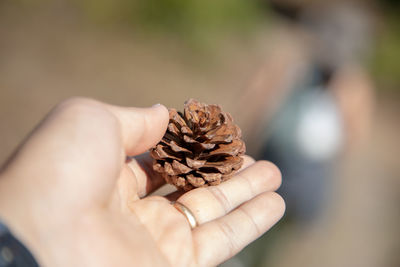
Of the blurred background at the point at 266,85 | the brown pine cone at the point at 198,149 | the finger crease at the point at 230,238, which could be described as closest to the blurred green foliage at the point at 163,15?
the blurred background at the point at 266,85

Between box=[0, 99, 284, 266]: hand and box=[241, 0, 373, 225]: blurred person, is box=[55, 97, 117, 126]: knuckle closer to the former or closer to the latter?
box=[0, 99, 284, 266]: hand

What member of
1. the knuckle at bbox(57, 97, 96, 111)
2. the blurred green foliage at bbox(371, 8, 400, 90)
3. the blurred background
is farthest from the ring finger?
the blurred green foliage at bbox(371, 8, 400, 90)

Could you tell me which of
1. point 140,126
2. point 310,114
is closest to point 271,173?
point 140,126

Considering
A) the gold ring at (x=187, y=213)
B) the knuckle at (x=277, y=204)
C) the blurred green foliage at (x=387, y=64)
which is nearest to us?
the gold ring at (x=187, y=213)

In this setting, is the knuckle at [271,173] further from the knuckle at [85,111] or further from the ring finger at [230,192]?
the knuckle at [85,111]

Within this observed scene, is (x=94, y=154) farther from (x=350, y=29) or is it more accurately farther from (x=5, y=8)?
(x=5, y=8)

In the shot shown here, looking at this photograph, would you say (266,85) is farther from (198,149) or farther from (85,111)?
(85,111)
